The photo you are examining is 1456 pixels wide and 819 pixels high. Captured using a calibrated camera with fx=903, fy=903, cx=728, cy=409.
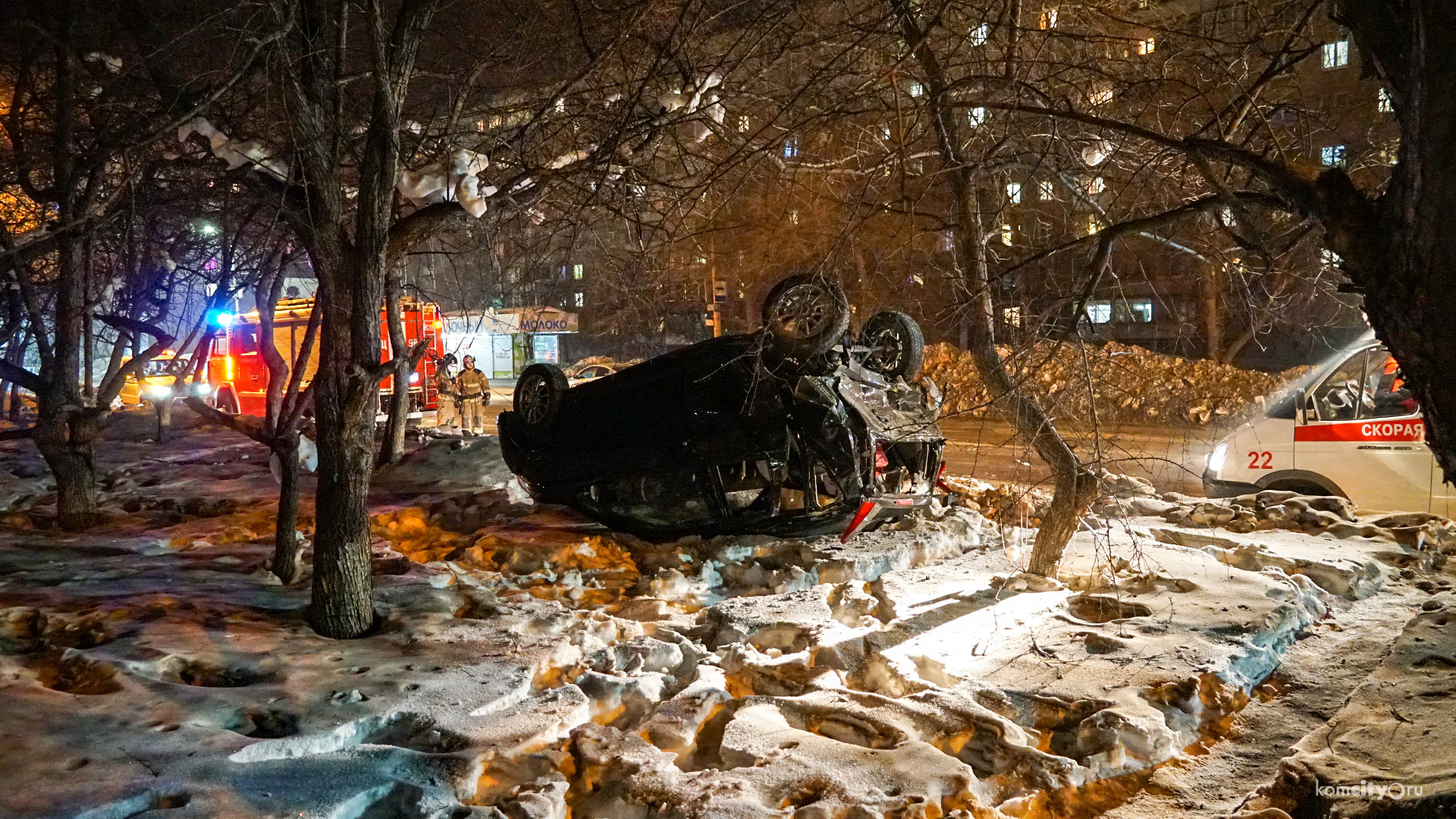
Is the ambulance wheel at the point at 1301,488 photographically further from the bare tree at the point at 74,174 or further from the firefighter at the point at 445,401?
the firefighter at the point at 445,401

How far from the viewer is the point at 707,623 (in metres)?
6.22

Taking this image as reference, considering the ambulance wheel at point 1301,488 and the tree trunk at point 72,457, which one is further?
the ambulance wheel at point 1301,488

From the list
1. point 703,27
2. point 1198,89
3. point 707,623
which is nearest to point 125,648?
point 707,623

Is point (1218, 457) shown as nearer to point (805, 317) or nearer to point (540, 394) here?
point (805, 317)

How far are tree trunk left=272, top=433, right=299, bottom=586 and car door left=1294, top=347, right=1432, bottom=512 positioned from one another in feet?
30.5

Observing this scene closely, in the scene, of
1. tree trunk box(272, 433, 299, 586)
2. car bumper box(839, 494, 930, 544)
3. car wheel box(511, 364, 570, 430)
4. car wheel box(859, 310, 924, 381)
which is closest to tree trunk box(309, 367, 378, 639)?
tree trunk box(272, 433, 299, 586)

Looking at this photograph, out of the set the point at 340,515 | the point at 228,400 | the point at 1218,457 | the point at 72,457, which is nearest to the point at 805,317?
the point at 340,515

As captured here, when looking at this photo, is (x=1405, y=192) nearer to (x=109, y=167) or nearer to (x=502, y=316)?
(x=109, y=167)

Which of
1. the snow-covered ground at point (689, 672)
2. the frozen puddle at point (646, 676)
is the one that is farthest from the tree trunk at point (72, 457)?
the frozen puddle at point (646, 676)

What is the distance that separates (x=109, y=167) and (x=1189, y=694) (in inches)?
412

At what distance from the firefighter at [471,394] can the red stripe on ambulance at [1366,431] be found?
14440mm

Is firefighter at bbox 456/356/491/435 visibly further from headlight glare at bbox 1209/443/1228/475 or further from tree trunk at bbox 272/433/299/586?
headlight glare at bbox 1209/443/1228/475

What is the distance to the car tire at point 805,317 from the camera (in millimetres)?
7027

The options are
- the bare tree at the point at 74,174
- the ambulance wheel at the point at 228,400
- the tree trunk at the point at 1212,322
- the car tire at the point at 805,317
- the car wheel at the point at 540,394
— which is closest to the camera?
the car tire at the point at 805,317
